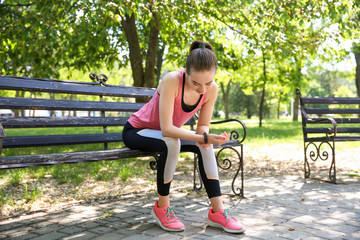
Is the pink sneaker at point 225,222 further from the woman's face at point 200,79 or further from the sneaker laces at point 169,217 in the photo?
the woman's face at point 200,79

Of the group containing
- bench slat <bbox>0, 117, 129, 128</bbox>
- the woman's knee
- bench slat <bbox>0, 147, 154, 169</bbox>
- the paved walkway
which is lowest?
the paved walkway

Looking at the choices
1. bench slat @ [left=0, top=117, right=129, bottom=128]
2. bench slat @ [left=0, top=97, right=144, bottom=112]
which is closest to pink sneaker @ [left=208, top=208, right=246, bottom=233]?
bench slat @ [left=0, top=117, right=129, bottom=128]

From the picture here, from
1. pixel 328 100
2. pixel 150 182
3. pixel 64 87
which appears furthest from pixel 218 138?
pixel 328 100

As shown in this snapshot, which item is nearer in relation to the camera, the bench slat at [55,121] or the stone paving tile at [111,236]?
the stone paving tile at [111,236]

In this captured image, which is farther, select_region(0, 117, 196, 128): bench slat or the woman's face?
select_region(0, 117, 196, 128): bench slat

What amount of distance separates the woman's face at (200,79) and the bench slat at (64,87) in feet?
5.03

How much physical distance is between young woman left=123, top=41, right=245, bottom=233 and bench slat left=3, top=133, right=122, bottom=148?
643mm

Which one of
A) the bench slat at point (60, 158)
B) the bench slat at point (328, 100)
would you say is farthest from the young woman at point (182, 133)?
the bench slat at point (328, 100)

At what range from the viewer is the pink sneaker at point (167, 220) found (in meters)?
3.13

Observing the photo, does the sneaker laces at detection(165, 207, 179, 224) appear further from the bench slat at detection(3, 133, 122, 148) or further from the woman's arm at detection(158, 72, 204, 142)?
the bench slat at detection(3, 133, 122, 148)

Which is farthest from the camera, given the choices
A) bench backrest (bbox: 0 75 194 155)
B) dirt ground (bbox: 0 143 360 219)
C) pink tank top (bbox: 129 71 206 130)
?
dirt ground (bbox: 0 143 360 219)

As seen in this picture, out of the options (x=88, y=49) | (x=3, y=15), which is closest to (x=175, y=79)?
(x=3, y=15)

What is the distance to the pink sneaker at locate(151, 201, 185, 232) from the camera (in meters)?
3.13

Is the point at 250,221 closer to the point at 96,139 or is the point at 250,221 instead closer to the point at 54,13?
the point at 96,139
